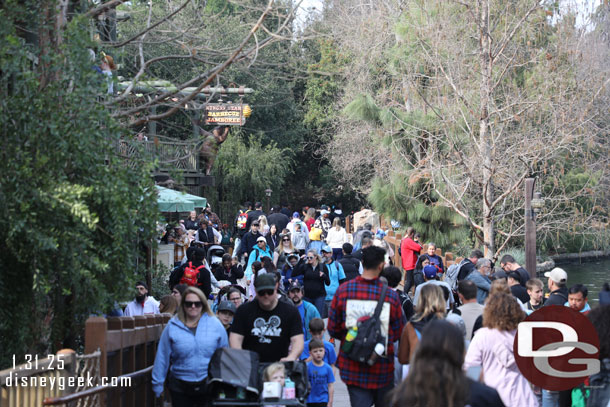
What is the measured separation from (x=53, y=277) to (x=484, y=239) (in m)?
15.4

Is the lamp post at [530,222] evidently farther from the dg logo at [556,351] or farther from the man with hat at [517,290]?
the dg logo at [556,351]

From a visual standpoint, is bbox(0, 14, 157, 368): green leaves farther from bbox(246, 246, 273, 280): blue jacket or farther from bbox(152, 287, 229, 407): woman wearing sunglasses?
bbox(246, 246, 273, 280): blue jacket

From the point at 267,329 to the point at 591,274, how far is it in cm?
2886

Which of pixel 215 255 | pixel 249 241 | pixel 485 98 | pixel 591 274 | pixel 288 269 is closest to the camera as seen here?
pixel 288 269

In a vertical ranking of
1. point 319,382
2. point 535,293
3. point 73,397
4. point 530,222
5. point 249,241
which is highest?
point 530,222

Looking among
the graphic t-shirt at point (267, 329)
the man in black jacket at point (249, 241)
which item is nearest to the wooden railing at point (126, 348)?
the graphic t-shirt at point (267, 329)

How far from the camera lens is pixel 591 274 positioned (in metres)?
32.8

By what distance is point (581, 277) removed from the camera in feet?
105

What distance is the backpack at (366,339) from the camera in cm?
608

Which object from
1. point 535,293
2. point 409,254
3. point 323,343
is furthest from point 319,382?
point 409,254

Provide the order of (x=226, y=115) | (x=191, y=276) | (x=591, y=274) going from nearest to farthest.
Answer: (x=191, y=276) < (x=226, y=115) < (x=591, y=274)

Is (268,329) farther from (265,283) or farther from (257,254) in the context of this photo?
(257,254)

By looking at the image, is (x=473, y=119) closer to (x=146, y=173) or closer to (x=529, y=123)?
(x=529, y=123)

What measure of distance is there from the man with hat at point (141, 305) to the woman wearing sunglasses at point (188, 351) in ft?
10.8
